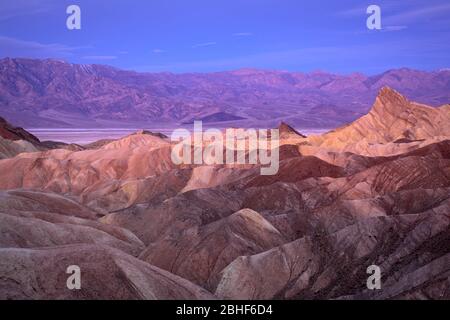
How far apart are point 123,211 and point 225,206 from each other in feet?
28.1

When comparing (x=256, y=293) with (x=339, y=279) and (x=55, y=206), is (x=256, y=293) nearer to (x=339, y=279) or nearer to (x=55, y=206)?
(x=339, y=279)

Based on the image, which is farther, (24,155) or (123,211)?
(24,155)

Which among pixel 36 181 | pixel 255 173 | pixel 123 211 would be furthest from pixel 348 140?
pixel 123 211

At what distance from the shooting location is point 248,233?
45.1 meters


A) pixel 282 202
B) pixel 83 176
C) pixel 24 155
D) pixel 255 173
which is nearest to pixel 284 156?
pixel 255 173

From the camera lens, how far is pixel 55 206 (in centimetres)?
5338

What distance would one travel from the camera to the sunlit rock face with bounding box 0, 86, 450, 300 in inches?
1177

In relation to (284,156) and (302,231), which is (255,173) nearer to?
(284,156)

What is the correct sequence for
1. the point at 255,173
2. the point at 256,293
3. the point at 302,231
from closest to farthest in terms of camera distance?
the point at 256,293
the point at 302,231
the point at 255,173

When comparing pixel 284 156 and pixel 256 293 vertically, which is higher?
pixel 284 156

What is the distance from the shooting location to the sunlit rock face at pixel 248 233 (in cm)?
2991

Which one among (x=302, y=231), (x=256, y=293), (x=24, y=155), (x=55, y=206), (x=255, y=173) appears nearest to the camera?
(x=256, y=293)

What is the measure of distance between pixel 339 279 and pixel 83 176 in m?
52.3

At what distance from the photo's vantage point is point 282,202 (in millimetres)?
57719
